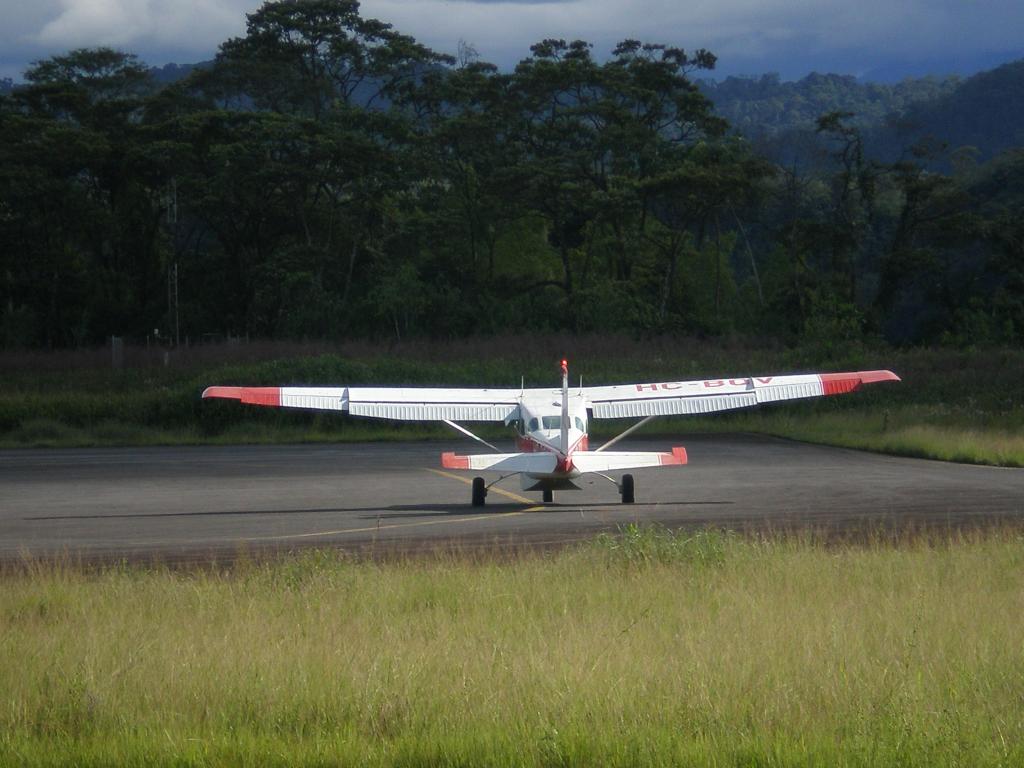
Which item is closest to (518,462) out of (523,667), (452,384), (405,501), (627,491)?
(627,491)

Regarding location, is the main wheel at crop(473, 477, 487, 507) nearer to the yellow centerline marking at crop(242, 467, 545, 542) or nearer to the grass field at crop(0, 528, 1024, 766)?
the yellow centerline marking at crop(242, 467, 545, 542)

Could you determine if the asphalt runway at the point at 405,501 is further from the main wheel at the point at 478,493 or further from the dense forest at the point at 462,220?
the dense forest at the point at 462,220

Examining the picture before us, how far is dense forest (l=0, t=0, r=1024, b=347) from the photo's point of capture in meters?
54.0

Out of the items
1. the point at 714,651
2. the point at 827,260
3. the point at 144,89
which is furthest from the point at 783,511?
the point at 144,89

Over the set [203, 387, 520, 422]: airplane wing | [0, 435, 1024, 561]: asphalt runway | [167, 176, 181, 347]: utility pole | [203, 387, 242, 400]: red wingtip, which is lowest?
[0, 435, 1024, 561]: asphalt runway

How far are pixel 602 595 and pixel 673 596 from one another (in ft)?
2.04

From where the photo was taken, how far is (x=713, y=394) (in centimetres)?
2212

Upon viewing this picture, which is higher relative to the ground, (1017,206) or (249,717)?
(1017,206)

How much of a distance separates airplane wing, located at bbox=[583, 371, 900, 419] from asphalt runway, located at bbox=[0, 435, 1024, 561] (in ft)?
5.24

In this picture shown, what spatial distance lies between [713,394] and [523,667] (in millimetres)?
14934

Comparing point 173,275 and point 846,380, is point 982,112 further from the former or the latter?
point 846,380

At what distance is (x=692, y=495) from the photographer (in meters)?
22.0

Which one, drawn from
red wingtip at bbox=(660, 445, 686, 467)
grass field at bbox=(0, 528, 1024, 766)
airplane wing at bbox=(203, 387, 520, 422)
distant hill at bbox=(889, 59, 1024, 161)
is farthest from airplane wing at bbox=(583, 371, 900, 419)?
distant hill at bbox=(889, 59, 1024, 161)

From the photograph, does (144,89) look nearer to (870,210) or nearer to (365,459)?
(870,210)
